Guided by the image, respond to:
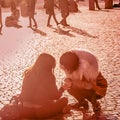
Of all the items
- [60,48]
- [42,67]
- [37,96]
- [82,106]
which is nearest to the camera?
[42,67]

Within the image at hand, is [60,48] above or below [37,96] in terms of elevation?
below

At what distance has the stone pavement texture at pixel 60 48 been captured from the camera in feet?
28.4

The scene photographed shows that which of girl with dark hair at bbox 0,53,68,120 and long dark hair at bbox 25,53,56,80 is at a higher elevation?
long dark hair at bbox 25,53,56,80

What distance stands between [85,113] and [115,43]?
28.9 ft

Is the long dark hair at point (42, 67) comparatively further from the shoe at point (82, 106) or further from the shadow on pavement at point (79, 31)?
the shadow on pavement at point (79, 31)

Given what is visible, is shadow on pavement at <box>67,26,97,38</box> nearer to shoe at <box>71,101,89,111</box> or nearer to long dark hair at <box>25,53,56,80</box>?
shoe at <box>71,101,89,111</box>

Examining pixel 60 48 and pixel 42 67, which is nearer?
pixel 42 67

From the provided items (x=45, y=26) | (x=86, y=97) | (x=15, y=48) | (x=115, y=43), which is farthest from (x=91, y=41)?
(x=86, y=97)

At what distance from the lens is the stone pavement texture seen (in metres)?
8.64

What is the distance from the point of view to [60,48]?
48.5 ft

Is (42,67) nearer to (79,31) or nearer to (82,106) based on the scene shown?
(82,106)

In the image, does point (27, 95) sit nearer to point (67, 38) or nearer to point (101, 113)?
point (101, 113)

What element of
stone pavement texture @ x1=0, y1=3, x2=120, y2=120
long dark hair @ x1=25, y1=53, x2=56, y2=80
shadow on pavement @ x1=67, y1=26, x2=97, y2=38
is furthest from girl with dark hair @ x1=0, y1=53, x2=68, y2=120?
shadow on pavement @ x1=67, y1=26, x2=97, y2=38

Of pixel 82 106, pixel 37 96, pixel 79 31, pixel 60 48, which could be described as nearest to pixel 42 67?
pixel 37 96
